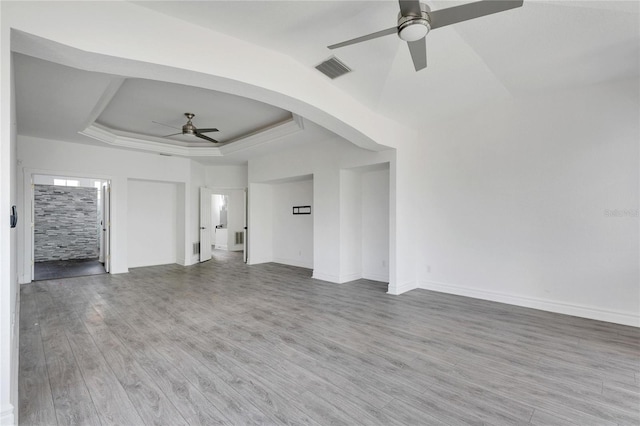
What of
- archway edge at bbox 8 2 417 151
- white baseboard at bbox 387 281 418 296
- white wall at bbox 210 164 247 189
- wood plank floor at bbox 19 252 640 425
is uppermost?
archway edge at bbox 8 2 417 151

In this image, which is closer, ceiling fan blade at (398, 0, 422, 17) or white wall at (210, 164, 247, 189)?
ceiling fan blade at (398, 0, 422, 17)

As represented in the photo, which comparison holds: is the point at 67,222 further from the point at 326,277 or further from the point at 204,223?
the point at 326,277

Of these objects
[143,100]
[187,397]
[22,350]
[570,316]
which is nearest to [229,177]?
[143,100]

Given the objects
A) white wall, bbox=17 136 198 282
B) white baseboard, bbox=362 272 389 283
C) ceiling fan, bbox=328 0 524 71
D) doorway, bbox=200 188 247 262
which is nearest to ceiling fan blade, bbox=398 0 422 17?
ceiling fan, bbox=328 0 524 71

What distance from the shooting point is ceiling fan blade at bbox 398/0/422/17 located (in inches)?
83.4

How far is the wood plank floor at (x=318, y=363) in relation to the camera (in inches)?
80.2

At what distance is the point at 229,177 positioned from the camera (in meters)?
8.87

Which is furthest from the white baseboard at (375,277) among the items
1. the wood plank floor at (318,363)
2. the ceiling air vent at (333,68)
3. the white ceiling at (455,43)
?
the ceiling air vent at (333,68)

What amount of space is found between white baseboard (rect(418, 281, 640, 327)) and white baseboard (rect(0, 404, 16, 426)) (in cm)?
517

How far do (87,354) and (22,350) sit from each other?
0.68m

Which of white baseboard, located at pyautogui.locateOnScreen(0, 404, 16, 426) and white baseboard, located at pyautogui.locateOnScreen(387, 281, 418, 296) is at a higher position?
white baseboard, located at pyautogui.locateOnScreen(0, 404, 16, 426)

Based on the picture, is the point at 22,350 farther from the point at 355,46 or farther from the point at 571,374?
the point at 571,374

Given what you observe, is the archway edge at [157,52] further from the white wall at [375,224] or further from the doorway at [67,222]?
the doorway at [67,222]

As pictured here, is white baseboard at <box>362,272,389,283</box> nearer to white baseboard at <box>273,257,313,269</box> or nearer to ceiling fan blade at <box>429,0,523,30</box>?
white baseboard at <box>273,257,313,269</box>
